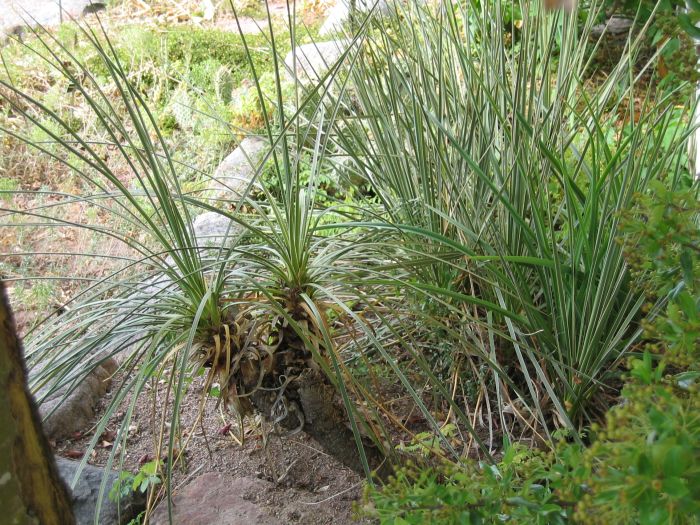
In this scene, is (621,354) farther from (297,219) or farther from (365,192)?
(365,192)

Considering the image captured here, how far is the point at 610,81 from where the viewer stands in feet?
6.79

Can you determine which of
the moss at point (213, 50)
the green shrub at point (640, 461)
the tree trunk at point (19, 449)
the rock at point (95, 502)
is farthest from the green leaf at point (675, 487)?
the moss at point (213, 50)

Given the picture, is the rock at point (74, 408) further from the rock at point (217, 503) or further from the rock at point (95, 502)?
the rock at point (217, 503)

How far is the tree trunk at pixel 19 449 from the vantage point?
27.6 inches

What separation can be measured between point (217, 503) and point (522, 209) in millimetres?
1073

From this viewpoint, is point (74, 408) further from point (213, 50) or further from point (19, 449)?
point (213, 50)

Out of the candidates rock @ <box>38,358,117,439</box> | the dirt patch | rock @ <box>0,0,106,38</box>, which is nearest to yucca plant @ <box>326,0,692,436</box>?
the dirt patch

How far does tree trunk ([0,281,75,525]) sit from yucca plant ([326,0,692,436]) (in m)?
0.92

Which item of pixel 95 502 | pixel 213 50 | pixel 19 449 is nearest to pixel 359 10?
pixel 95 502

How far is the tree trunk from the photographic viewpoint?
0.70 metres

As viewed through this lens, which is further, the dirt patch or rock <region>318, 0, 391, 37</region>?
rock <region>318, 0, 391, 37</region>

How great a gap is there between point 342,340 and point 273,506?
53 centimetres

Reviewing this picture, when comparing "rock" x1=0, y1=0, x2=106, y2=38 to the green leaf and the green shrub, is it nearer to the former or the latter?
the green shrub

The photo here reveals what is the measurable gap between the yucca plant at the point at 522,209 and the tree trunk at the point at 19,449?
0.92 m
